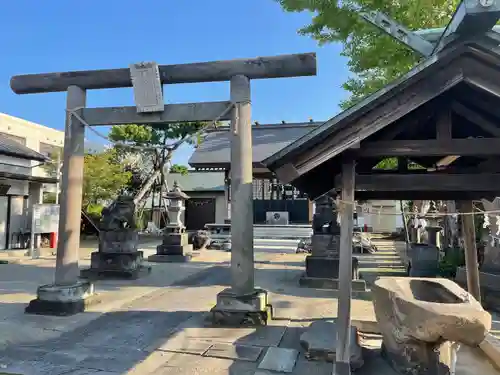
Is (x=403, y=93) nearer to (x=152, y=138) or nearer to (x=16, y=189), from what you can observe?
(x=16, y=189)

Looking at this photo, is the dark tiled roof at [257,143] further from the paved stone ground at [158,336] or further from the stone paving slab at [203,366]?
the stone paving slab at [203,366]

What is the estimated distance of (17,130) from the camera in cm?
2267

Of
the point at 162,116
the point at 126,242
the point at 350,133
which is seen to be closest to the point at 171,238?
the point at 126,242

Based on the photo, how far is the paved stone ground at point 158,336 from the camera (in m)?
4.14

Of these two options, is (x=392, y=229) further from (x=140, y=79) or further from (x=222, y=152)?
(x=140, y=79)

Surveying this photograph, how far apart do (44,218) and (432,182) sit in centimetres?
1494

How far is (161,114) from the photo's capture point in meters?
6.34

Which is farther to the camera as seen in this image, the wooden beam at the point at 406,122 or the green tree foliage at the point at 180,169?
the green tree foliage at the point at 180,169

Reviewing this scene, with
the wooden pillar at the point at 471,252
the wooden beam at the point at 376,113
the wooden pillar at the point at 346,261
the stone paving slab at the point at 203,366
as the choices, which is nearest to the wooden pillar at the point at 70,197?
the stone paving slab at the point at 203,366

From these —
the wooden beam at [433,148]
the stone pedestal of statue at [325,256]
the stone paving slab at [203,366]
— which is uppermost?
the wooden beam at [433,148]

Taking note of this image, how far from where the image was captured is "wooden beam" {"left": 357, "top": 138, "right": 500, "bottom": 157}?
3656mm

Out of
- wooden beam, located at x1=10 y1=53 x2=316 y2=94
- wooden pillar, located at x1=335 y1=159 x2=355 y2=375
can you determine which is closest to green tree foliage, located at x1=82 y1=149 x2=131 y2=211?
wooden beam, located at x1=10 y1=53 x2=316 y2=94

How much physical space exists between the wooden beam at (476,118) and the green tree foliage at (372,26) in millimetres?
3811

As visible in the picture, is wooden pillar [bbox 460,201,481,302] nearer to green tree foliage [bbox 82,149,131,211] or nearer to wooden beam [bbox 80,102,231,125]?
wooden beam [bbox 80,102,231,125]
